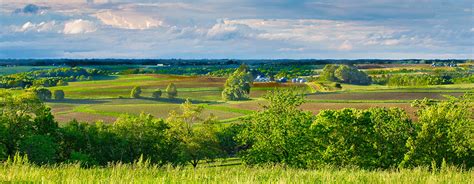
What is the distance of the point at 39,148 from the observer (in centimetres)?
5088

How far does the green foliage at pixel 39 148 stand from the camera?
167 feet

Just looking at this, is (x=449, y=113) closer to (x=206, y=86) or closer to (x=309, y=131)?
(x=309, y=131)

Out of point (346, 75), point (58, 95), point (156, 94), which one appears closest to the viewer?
point (58, 95)

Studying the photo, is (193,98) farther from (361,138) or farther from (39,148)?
(361,138)

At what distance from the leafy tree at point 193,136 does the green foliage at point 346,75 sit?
69764 millimetres

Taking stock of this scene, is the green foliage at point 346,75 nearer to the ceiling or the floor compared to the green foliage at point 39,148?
nearer to the ceiling

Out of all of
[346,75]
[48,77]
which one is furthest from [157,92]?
[346,75]

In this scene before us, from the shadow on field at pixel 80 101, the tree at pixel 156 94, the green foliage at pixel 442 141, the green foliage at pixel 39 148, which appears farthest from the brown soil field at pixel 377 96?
the green foliage at pixel 39 148

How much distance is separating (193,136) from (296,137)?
1796 centimetres

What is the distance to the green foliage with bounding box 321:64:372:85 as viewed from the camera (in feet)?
435

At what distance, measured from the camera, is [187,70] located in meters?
157

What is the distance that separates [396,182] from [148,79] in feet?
416

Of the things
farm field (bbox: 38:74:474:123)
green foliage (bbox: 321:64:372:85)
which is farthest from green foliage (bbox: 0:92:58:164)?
green foliage (bbox: 321:64:372:85)

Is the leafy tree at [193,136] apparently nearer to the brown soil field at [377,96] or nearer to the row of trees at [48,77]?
the brown soil field at [377,96]
